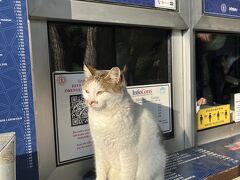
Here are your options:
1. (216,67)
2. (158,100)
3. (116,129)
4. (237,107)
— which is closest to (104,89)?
(116,129)

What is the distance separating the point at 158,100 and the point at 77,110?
510 mm

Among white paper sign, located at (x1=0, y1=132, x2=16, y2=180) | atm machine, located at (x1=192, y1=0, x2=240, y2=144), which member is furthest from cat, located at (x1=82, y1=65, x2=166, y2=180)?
atm machine, located at (x1=192, y1=0, x2=240, y2=144)

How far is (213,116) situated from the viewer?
6.09 ft

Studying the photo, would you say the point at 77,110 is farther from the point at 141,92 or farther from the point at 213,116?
the point at 213,116

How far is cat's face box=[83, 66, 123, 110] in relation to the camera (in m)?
1.00

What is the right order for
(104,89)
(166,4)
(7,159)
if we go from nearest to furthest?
(7,159) → (104,89) → (166,4)

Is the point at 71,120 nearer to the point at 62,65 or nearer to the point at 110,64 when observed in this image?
the point at 62,65

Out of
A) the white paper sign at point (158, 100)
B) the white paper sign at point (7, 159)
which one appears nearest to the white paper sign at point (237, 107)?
the white paper sign at point (158, 100)

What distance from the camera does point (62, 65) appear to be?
3.99 ft

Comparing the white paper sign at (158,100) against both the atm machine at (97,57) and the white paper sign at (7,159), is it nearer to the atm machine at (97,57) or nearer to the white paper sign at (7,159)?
the atm machine at (97,57)

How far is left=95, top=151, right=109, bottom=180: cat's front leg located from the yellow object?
823 mm

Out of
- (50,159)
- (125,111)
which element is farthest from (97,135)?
(50,159)

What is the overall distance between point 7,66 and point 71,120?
39cm

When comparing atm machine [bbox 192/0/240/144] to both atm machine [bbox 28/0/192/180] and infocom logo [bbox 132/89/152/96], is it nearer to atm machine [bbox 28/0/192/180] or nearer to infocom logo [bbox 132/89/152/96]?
atm machine [bbox 28/0/192/180]
